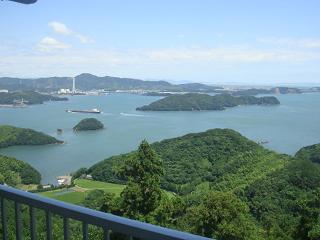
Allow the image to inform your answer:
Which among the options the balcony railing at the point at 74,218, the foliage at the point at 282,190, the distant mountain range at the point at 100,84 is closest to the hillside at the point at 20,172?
the foliage at the point at 282,190

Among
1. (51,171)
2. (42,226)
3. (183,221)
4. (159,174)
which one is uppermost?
(42,226)

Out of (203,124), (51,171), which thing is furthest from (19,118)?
(51,171)

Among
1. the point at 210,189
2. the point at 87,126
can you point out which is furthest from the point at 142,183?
the point at 87,126

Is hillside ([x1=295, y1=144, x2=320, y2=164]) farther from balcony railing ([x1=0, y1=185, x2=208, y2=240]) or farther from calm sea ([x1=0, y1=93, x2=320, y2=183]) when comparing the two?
balcony railing ([x1=0, y1=185, x2=208, y2=240])

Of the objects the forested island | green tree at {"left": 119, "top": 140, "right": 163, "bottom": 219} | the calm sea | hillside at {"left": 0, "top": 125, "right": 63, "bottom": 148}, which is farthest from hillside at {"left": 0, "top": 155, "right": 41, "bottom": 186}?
green tree at {"left": 119, "top": 140, "right": 163, "bottom": 219}

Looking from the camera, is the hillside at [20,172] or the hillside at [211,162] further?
the hillside at [211,162]

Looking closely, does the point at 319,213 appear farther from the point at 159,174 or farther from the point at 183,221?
the point at 159,174

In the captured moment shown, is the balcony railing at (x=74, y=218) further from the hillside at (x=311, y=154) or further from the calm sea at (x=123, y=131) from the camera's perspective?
the hillside at (x=311, y=154)
